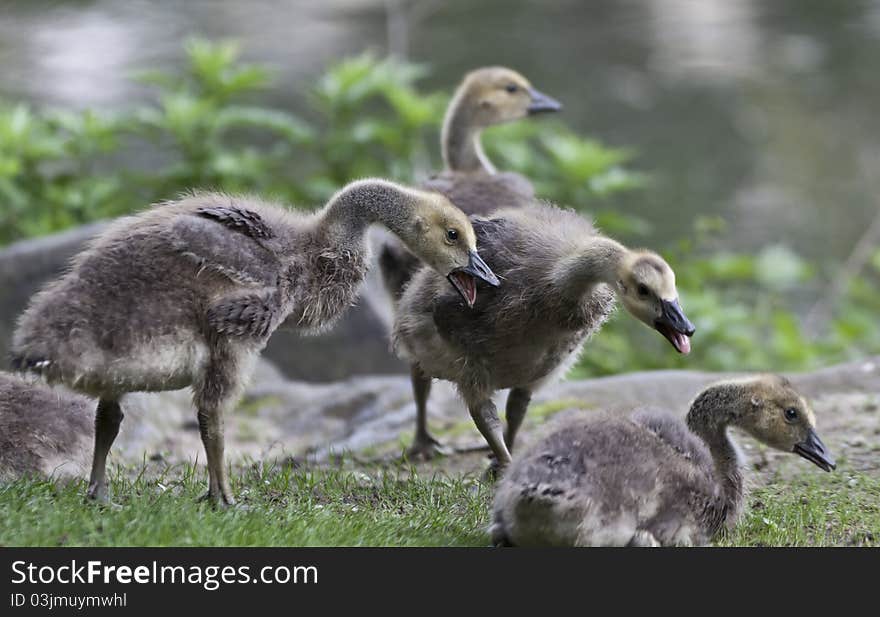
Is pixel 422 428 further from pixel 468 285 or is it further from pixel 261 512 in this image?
pixel 261 512

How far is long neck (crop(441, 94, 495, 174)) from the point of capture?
10.0 meters

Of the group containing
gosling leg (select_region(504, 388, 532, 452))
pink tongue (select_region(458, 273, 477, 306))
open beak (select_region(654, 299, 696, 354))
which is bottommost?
gosling leg (select_region(504, 388, 532, 452))

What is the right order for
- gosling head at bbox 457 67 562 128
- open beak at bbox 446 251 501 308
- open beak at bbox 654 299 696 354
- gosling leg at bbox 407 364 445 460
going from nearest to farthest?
open beak at bbox 654 299 696 354 < open beak at bbox 446 251 501 308 < gosling leg at bbox 407 364 445 460 < gosling head at bbox 457 67 562 128

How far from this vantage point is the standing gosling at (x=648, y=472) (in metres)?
Result: 6.00

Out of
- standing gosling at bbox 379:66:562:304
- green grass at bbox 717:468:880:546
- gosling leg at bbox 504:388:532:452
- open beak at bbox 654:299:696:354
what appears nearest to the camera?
open beak at bbox 654:299:696:354

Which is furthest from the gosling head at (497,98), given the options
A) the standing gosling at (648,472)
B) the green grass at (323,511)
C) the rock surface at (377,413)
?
the standing gosling at (648,472)

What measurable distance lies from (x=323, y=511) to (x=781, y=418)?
2.32m

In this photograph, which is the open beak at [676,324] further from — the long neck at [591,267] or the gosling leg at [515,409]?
the gosling leg at [515,409]

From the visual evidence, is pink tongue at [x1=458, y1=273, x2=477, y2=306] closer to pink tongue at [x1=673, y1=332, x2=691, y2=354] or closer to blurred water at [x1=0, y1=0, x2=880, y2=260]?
pink tongue at [x1=673, y1=332, x2=691, y2=354]

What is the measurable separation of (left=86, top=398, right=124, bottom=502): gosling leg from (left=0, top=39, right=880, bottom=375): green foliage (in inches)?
196

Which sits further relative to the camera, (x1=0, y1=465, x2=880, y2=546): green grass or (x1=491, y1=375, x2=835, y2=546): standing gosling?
(x1=0, y1=465, x2=880, y2=546): green grass

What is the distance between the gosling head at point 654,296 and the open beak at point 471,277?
0.73 metres

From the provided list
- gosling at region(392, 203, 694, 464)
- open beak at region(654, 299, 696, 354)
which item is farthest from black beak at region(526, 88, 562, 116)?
open beak at region(654, 299, 696, 354)
